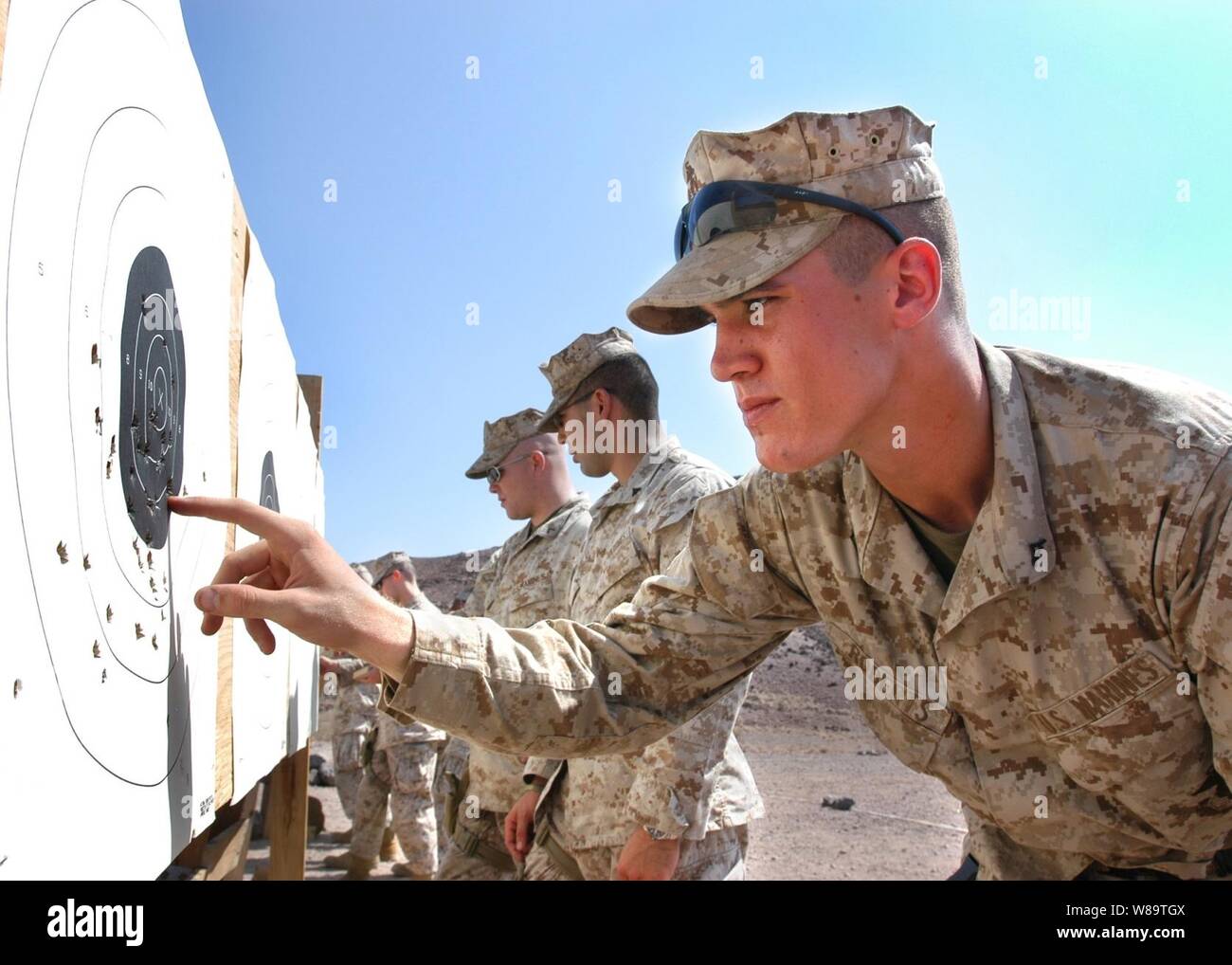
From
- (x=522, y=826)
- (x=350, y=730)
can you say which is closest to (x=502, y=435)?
(x=522, y=826)

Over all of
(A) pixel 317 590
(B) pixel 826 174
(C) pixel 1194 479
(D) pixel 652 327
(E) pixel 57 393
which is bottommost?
(A) pixel 317 590

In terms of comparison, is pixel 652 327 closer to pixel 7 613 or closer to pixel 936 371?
pixel 936 371

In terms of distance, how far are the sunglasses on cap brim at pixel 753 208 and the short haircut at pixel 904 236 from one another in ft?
0.07

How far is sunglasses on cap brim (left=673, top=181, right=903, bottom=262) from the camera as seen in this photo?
1751mm

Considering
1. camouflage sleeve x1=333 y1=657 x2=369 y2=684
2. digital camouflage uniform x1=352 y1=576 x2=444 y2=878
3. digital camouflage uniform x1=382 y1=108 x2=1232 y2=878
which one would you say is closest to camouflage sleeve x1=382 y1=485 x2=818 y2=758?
digital camouflage uniform x1=382 y1=108 x2=1232 y2=878

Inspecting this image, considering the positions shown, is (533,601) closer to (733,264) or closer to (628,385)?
(628,385)

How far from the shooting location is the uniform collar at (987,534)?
67.5 inches

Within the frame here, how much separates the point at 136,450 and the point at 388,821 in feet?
23.2

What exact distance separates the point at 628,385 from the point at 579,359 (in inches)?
8.2

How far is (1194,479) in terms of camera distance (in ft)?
5.09

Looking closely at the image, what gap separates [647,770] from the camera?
2.71 m

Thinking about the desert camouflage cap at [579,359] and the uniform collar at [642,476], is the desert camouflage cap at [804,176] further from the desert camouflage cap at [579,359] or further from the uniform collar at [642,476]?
the desert camouflage cap at [579,359]

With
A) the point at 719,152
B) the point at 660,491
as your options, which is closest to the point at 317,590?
the point at 719,152

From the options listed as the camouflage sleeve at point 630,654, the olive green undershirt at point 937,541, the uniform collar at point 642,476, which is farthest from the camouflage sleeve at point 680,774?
the olive green undershirt at point 937,541
